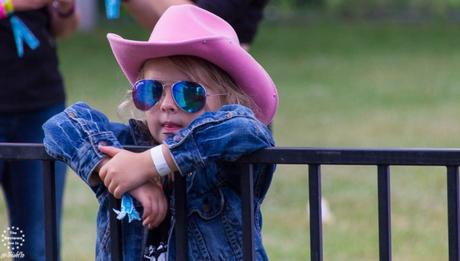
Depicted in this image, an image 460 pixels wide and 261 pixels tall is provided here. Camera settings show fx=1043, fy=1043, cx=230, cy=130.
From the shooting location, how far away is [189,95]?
2.56 meters

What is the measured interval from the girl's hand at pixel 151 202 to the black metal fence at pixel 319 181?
47 millimetres

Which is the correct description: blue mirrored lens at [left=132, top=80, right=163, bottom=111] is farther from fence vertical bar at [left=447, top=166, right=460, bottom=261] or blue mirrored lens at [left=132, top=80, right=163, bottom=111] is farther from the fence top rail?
fence vertical bar at [left=447, top=166, right=460, bottom=261]

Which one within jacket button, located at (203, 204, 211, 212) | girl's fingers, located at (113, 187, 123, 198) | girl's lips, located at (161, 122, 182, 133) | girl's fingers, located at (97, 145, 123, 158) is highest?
girl's lips, located at (161, 122, 182, 133)

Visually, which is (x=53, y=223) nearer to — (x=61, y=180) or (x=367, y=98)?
(x=61, y=180)

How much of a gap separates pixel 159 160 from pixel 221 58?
0.34 m

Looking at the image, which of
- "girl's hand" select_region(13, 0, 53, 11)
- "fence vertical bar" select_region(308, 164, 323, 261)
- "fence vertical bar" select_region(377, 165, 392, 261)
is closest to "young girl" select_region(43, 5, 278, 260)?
"fence vertical bar" select_region(308, 164, 323, 261)

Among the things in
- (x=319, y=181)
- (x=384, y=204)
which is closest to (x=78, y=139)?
(x=319, y=181)

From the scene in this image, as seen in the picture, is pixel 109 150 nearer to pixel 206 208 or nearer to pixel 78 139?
pixel 78 139

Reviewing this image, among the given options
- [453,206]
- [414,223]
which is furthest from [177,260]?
[414,223]

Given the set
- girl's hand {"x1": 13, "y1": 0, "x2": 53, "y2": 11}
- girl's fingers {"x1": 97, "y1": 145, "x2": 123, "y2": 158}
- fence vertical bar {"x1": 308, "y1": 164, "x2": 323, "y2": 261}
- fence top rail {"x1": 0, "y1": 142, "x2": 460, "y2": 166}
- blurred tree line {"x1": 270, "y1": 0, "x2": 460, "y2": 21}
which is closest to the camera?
fence top rail {"x1": 0, "y1": 142, "x2": 460, "y2": 166}

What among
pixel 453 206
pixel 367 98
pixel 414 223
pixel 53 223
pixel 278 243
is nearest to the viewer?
pixel 453 206

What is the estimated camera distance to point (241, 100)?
2658mm

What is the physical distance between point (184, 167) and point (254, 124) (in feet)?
0.63

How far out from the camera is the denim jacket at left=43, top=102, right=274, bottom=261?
94.2 inches
